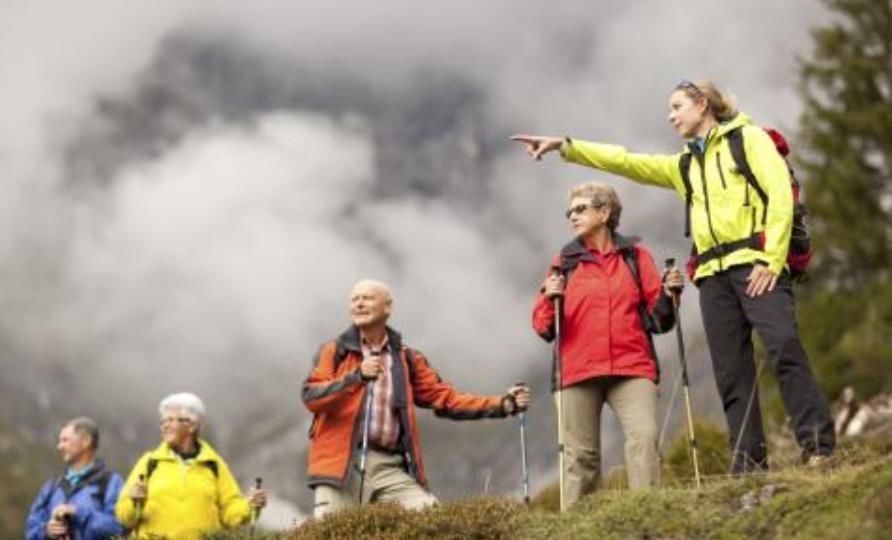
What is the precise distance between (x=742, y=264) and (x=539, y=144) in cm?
203

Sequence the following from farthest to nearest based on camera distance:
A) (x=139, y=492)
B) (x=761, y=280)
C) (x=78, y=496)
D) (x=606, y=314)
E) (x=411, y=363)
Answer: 1. (x=78, y=496)
2. (x=139, y=492)
3. (x=411, y=363)
4. (x=606, y=314)
5. (x=761, y=280)

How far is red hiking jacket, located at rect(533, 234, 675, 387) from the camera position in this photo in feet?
29.7

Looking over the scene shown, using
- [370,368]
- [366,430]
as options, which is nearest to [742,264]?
[370,368]

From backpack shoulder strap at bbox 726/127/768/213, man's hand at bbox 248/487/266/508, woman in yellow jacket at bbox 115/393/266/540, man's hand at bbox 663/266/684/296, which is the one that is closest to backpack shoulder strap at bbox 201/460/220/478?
woman in yellow jacket at bbox 115/393/266/540

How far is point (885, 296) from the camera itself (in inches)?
1228

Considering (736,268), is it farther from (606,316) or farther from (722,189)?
(606,316)

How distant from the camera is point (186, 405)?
11938 mm

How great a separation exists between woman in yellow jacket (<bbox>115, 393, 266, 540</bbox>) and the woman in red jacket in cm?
342

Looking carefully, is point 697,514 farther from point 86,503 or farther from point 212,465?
point 86,503

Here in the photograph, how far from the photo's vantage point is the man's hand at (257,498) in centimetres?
1110

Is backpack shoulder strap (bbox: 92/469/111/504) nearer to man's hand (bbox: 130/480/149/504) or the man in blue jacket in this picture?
the man in blue jacket

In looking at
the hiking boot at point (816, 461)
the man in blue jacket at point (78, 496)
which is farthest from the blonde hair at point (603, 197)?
the man in blue jacket at point (78, 496)

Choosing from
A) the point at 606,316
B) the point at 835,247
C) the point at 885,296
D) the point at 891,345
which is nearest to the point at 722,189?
the point at 606,316

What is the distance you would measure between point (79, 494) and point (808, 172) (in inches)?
1080
